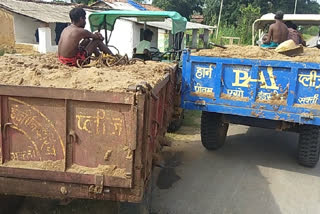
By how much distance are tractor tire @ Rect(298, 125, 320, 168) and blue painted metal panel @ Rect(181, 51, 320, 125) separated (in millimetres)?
540

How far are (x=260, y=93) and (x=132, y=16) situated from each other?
3175 millimetres

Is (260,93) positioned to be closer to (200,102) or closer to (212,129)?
(200,102)

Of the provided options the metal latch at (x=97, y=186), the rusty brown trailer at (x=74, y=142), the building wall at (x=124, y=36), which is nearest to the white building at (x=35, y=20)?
the building wall at (x=124, y=36)

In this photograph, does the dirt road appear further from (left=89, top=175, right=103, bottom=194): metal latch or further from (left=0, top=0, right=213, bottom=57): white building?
(left=0, top=0, right=213, bottom=57): white building

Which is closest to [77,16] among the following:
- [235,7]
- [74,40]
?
[74,40]

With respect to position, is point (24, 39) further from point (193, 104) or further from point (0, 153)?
point (0, 153)

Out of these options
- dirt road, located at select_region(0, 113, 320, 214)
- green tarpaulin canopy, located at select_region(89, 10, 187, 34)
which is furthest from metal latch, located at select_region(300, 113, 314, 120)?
green tarpaulin canopy, located at select_region(89, 10, 187, 34)

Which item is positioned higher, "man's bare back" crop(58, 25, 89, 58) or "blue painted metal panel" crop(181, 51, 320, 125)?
"man's bare back" crop(58, 25, 89, 58)

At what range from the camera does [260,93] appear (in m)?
4.44

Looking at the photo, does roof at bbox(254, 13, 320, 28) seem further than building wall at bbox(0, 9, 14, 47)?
No

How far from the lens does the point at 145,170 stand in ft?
8.55

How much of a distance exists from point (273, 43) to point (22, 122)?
5.24m

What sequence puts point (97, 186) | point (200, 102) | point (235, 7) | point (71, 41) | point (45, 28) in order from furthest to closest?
point (235, 7) < point (45, 28) < point (200, 102) < point (71, 41) < point (97, 186)

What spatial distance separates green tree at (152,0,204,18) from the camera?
3688cm
